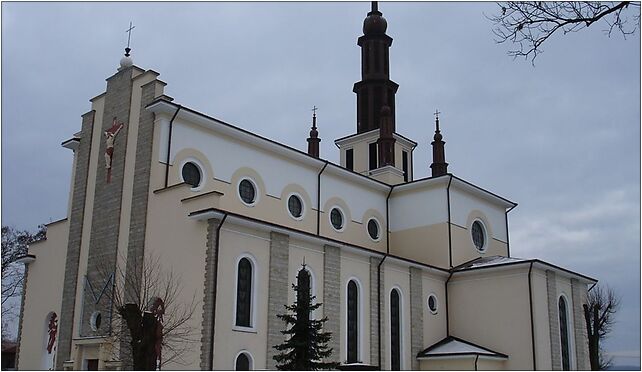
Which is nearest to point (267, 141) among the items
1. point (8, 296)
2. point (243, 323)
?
point (243, 323)

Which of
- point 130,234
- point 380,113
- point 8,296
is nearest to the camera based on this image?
point 130,234

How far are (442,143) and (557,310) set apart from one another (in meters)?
12.4

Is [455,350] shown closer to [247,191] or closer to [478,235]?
[478,235]

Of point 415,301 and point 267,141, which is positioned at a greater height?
point 267,141

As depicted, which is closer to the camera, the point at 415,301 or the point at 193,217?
the point at 193,217

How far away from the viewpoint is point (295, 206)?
27.7 meters

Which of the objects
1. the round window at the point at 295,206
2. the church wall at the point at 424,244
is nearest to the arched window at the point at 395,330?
the church wall at the point at 424,244

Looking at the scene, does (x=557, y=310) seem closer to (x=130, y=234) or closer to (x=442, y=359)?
(x=442, y=359)

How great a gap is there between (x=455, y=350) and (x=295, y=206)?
28.0 ft

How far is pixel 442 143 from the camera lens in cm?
3828

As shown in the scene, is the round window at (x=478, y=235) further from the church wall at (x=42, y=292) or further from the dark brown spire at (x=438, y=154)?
the church wall at (x=42, y=292)

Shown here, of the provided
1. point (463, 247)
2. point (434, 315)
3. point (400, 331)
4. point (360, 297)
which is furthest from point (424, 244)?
point (360, 297)

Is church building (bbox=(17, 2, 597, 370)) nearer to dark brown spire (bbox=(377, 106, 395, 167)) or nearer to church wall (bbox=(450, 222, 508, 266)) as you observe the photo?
church wall (bbox=(450, 222, 508, 266))

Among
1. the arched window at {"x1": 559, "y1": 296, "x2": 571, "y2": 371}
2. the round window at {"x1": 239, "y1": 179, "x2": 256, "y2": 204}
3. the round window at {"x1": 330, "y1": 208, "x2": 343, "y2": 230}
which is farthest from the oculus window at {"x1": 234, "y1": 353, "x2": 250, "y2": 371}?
the arched window at {"x1": 559, "y1": 296, "x2": 571, "y2": 371}
